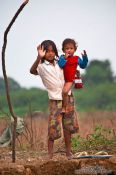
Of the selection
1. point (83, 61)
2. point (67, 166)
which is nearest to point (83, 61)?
point (83, 61)

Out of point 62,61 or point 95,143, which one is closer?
point 62,61

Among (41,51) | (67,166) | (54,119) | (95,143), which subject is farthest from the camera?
(95,143)

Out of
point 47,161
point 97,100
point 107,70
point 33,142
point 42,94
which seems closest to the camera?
point 47,161

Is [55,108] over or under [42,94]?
under

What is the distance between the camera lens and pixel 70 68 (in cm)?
684

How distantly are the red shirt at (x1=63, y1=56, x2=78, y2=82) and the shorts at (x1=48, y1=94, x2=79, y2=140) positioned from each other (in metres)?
0.24

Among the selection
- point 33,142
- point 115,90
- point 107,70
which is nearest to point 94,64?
point 107,70

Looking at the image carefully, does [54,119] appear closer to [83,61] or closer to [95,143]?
[83,61]

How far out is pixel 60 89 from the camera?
22.4 feet

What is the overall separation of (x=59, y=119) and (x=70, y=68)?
616mm

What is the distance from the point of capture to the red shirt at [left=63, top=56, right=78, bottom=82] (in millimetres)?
6809

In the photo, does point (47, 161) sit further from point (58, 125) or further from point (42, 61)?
point (42, 61)

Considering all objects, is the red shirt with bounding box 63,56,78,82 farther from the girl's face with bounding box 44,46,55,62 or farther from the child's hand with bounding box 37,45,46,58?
the child's hand with bounding box 37,45,46,58

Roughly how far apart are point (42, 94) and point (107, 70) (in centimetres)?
1566
